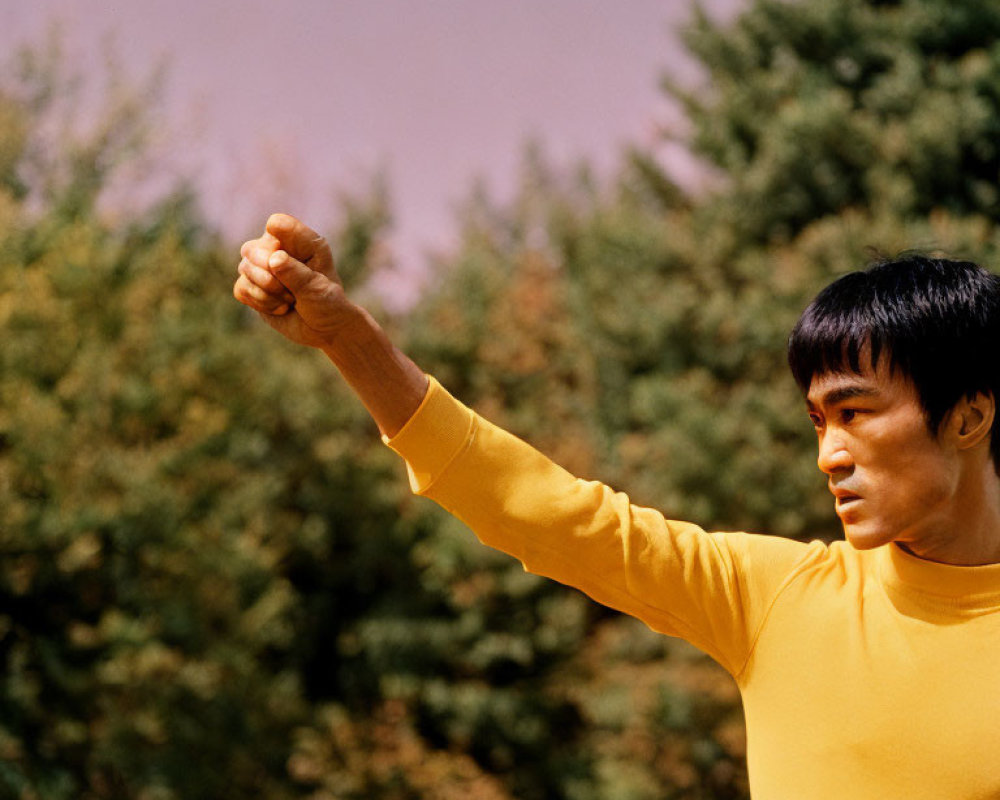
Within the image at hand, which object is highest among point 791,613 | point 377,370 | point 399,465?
point 399,465

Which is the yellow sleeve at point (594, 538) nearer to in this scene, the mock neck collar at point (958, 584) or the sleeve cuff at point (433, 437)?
the sleeve cuff at point (433, 437)

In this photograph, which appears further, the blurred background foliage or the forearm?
the blurred background foliage

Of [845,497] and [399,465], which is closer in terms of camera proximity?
[845,497]

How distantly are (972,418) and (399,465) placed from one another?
405 inches

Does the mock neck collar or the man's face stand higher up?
the man's face

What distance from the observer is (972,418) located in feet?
4.09

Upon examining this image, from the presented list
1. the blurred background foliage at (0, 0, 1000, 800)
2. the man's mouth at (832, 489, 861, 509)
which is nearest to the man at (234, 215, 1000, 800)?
the man's mouth at (832, 489, 861, 509)

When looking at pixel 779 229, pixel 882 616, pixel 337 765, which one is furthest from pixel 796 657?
pixel 337 765

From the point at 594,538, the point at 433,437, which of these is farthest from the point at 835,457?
the point at 433,437

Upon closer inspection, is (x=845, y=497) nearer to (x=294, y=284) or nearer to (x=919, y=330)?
(x=919, y=330)

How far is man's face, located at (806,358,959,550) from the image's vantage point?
1.20 m

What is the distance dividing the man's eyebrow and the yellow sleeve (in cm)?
21

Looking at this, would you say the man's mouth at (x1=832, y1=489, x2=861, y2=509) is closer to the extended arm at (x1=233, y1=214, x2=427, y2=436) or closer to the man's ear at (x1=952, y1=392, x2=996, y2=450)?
the man's ear at (x1=952, y1=392, x2=996, y2=450)

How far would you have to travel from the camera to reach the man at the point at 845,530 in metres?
1.18
